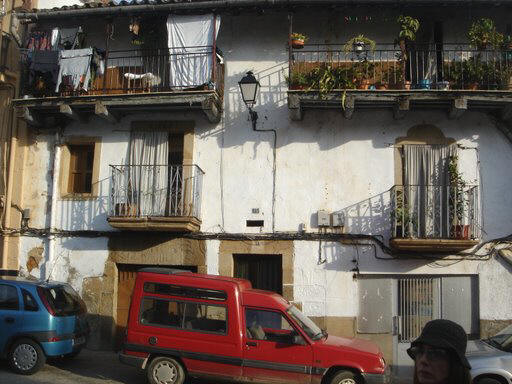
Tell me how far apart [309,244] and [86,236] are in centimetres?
503

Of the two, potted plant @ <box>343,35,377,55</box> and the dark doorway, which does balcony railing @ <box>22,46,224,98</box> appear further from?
the dark doorway

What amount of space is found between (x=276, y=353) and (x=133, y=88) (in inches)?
271

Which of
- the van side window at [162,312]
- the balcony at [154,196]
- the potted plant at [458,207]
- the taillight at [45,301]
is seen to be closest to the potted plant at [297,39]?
the balcony at [154,196]

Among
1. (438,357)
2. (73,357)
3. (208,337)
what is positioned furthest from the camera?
(73,357)

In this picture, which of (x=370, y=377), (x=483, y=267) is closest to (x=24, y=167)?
(x=370, y=377)

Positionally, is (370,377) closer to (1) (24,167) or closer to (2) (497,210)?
(2) (497,210)

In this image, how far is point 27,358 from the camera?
892 cm

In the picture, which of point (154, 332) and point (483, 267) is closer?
point (154, 332)

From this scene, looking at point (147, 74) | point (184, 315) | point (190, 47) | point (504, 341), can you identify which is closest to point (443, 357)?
point (184, 315)

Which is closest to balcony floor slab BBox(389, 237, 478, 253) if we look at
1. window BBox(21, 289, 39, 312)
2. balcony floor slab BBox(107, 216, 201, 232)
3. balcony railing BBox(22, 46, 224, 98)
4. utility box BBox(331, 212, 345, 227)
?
utility box BBox(331, 212, 345, 227)

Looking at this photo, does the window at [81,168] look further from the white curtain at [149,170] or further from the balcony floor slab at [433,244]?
the balcony floor slab at [433,244]

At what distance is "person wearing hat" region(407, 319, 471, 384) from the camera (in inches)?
94.0

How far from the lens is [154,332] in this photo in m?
8.48

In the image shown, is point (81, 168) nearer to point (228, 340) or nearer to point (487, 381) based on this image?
point (228, 340)
